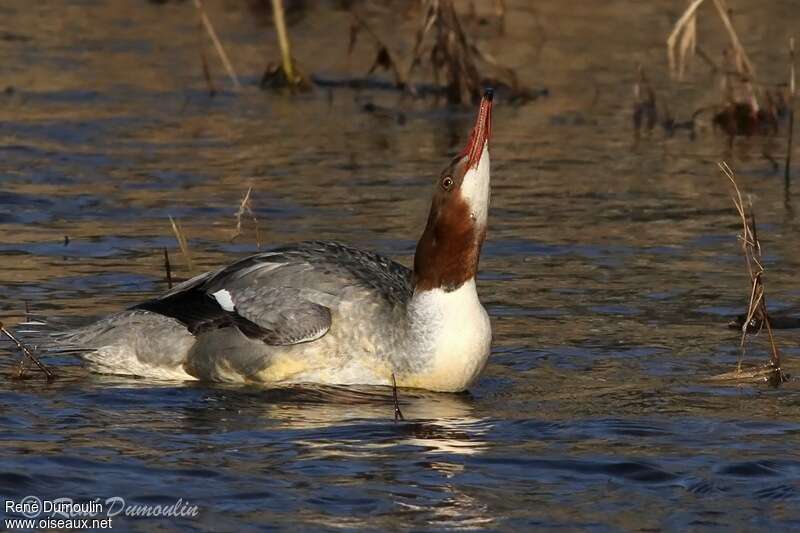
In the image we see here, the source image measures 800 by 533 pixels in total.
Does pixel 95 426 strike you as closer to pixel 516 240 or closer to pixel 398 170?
pixel 516 240

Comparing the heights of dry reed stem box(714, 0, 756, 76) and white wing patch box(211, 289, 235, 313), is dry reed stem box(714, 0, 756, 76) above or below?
above

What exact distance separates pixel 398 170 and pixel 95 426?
7170mm

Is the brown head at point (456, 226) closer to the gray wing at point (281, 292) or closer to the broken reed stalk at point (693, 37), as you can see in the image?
the gray wing at point (281, 292)

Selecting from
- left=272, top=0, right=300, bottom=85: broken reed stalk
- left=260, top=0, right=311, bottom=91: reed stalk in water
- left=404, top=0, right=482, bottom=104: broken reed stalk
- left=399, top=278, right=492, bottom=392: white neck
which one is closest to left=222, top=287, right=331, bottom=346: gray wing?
left=399, top=278, right=492, bottom=392: white neck

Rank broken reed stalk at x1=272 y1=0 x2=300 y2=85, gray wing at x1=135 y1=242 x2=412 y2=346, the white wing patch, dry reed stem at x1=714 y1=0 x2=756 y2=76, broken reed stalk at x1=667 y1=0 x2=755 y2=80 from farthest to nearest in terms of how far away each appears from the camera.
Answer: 1. broken reed stalk at x1=272 y1=0 x2=300 y2=85
2. dry reed stem at x1=714 y1=0 x2=756 y2=76
3. broken reed stalk at x1=667 y1=0 x2=755 y2=80
4. the white wing patch
5. gray wing at x1=135 y1=242 x2=412 y2=346

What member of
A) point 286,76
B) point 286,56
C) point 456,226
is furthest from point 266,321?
point 286,76

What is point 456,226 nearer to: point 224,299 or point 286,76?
point 224,299

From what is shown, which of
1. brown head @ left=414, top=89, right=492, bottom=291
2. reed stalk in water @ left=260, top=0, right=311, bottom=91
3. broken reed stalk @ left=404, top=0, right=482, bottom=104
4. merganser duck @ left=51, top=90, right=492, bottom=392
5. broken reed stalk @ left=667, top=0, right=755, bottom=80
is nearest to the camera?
brown head @ left=414, top=89, right=492, bottom=291

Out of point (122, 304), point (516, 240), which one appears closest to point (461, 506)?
point (122, 304)

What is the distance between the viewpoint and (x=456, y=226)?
8.24 m

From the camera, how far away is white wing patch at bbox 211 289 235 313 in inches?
336

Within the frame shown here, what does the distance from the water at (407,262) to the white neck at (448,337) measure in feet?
0.48

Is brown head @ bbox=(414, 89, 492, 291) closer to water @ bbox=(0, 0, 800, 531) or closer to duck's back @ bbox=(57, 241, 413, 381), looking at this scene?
duck's back @ bbox=(57, 241, 413, 381)

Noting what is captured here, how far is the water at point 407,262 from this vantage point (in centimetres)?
693
